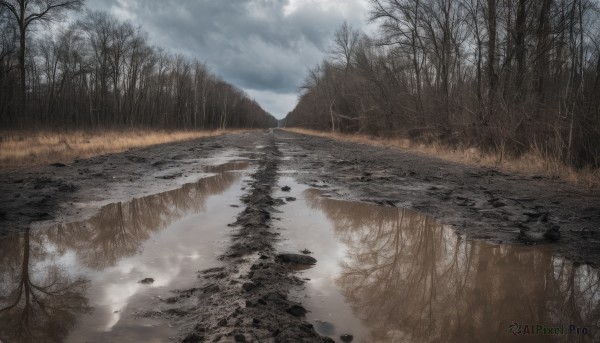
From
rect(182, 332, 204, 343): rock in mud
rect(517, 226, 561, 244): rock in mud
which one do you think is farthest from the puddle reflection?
rect(182, 332, 204, 343): rock in mud

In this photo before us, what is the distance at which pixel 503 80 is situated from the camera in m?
14.2

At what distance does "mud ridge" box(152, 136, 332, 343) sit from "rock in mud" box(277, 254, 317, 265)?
10 centimetres

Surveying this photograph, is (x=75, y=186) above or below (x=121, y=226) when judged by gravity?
above

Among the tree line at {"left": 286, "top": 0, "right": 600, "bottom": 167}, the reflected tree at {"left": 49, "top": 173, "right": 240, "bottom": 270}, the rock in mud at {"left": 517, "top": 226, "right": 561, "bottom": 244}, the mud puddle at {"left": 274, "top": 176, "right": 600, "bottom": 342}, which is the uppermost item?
the tree line at {"left": 286, "top": 0, "right": 600, "bottom": 167}

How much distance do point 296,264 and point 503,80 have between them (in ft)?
45.1

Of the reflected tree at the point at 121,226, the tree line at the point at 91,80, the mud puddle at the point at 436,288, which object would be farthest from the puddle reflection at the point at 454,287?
the tree line at the point at 91,80

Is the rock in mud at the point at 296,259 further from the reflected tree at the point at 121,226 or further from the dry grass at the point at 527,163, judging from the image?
the dry grass at the point at 527,163

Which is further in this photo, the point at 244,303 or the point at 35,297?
the point at 35,297

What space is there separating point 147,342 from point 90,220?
3.92 meters

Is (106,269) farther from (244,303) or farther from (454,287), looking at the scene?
(454,287)

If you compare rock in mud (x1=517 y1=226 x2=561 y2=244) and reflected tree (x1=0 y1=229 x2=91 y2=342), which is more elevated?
rock in mud (x1=517 y1=226 x2=561 y2=244)

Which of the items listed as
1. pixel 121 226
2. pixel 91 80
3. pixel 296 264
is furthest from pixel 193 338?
pixel 91 80

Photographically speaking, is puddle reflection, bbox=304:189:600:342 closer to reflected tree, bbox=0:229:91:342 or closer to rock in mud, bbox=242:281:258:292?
rock in mud, bbox=242:281:258:292

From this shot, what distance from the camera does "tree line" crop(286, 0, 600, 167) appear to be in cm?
954
